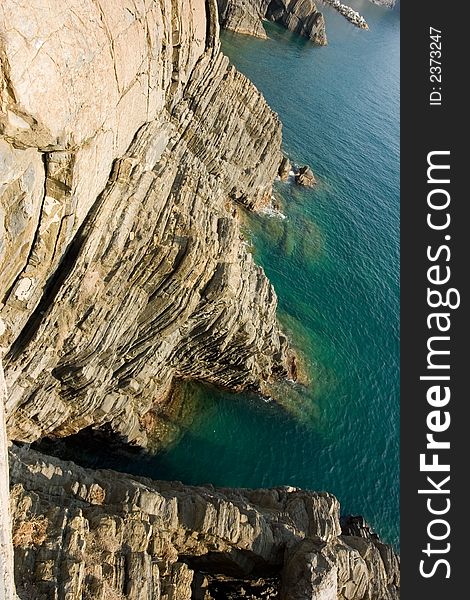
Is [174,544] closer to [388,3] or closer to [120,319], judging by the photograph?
[120,319]

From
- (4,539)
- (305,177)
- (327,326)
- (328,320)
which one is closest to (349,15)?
(305,177)

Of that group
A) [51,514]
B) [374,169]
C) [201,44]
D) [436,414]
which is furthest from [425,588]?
[374,169]

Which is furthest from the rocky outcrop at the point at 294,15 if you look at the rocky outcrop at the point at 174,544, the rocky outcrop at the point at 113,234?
the rocky outcrop at the point at 174,544

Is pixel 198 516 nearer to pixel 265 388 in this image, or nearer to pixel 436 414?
pixel 436 414

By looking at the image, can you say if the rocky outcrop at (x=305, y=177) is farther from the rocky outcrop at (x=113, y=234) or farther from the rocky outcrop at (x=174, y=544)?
the rocky outcrop at (x=174, y=544)

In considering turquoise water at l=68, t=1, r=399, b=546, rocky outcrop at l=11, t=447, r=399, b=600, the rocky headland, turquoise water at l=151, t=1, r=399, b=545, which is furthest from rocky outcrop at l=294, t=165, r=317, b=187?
rocky outcrop at l=11, t=447, r=399, b=600

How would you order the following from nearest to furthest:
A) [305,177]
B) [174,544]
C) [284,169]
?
[174,544] < [284,169] < [305,177]
